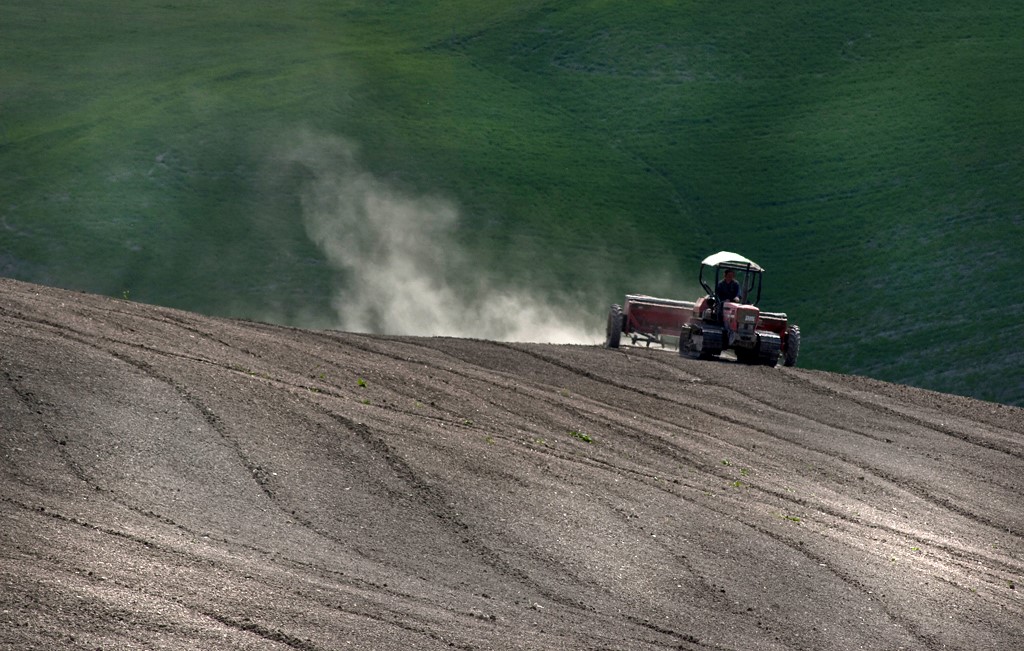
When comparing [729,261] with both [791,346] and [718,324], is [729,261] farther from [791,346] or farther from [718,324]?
[791,346]

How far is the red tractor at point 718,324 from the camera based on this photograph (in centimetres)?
3825

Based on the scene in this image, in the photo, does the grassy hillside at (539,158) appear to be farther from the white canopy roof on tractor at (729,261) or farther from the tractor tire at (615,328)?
the tractor tire at (615,328)

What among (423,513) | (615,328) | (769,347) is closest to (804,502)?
(423,513)

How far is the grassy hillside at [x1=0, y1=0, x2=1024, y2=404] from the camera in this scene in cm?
6694

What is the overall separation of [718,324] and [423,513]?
22.2 metres

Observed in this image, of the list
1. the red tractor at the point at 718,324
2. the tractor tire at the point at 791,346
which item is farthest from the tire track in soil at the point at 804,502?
the tractor tire at the point at 791,346

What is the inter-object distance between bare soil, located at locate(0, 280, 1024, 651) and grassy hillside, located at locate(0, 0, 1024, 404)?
34019mm

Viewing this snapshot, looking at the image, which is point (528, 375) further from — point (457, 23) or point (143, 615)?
point (457, 23)

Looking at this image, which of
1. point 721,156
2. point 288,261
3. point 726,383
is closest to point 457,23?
point 721,156

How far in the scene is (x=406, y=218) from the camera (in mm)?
73938

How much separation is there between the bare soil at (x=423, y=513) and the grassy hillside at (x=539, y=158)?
34019mm

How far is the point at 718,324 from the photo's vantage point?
1542 inches

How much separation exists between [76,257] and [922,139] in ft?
162

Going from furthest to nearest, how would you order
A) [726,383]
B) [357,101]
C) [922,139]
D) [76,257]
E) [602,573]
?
1. [357,101]
2. [922,139]
3. [76,257]
4. [726,383]
5. [602,573]
